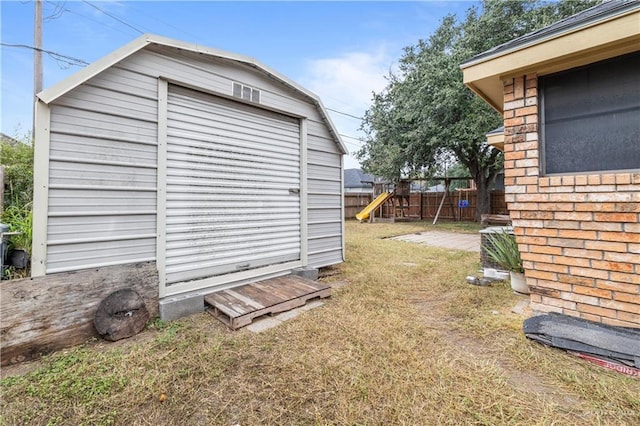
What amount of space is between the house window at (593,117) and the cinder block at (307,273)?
2872mm

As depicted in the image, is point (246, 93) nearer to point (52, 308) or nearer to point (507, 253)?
point (52, 308)

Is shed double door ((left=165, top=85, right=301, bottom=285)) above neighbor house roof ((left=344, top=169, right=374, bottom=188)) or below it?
below

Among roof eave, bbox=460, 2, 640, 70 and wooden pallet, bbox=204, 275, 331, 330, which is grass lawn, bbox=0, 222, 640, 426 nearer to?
wooden pallet, bbox=204, 275, 331, 330

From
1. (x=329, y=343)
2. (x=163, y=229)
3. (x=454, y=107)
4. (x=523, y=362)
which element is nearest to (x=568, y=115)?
(x=523, y=362)

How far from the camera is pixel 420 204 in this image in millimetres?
15383

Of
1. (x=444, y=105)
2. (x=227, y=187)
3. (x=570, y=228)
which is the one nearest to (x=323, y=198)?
(x=227, y=187)

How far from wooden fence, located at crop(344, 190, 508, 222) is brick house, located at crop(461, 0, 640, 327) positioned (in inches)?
465

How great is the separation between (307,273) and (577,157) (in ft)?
10.2

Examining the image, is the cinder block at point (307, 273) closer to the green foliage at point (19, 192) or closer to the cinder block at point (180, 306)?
the cinder block at point (180, 306)

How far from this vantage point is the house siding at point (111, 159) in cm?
230

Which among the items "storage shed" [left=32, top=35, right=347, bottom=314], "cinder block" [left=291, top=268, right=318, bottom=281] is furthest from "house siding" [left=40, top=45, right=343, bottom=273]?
"cinder block" [left=291, top=268, right=318, bottom=281]

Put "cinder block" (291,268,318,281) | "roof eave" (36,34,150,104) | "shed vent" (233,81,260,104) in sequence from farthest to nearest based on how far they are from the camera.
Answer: "cinder block" (291,268,318,281) → "shed vent" (233,81,260,104) → "roof eave" (36,34,150,104)

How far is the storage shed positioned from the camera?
2.33 metres

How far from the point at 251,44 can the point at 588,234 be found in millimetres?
9315
